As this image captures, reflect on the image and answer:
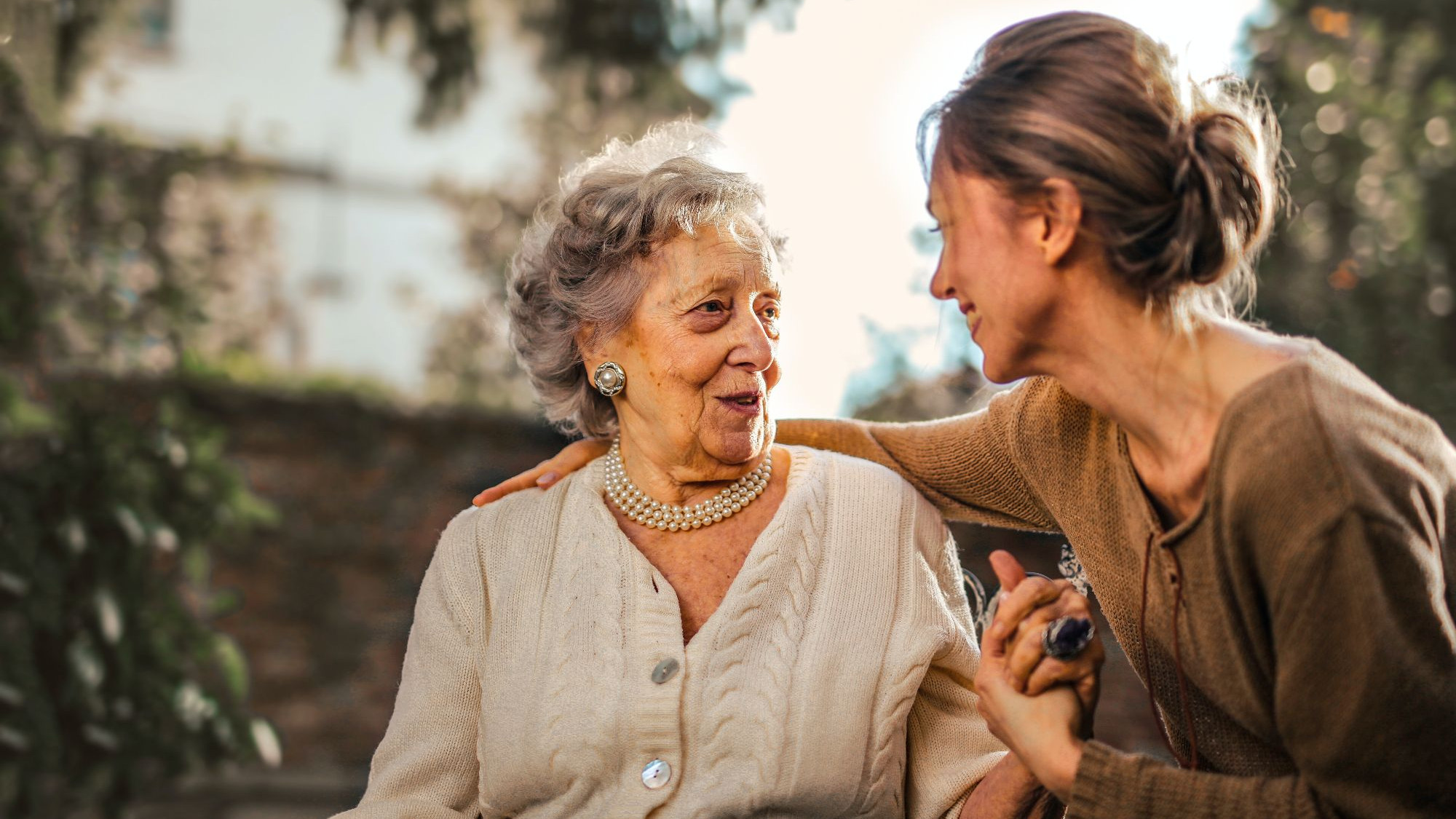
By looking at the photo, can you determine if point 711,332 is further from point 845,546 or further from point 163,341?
point 163,341

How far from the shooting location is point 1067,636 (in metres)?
1.80

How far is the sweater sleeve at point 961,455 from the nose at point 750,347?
0.30 m

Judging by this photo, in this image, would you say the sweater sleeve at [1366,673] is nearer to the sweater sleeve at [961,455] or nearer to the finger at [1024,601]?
the finger at [1024,601]

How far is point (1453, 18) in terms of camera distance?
16.9 ft

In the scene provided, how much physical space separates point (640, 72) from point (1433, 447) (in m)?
4.30

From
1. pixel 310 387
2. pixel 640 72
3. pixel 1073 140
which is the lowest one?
pixel 310 387

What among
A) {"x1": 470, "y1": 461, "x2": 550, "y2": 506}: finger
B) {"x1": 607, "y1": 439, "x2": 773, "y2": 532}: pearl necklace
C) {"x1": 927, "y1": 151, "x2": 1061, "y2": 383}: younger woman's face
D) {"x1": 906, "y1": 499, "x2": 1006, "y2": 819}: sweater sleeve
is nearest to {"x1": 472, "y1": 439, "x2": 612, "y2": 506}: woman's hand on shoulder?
{"x1": 470, "y1": 461, "x2": 550, "y2": 506}: finger

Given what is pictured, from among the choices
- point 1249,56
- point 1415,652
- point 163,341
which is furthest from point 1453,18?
point 163,341

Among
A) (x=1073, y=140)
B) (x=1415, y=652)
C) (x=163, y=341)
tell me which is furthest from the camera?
(x=163, y=341)

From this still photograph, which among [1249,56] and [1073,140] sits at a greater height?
[1249,56]

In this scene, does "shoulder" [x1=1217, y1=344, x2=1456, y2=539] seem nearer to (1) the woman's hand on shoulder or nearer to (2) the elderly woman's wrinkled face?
(2) the elderly woman's wrinkled face

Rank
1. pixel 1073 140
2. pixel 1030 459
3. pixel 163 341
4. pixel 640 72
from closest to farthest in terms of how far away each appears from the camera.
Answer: pixel 1073 140 → pixel 1030 459 → pixel 163 341 → pixel 640 72

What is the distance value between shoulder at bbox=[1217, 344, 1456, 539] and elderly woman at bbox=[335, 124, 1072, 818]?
659mm

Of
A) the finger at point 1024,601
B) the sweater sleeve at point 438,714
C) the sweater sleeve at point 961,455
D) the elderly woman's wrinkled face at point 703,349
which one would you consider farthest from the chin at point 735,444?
the finger at point 1024,601
